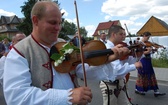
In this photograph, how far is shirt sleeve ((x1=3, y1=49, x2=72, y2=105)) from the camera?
148 cm

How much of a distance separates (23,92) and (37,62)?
26 centimetres

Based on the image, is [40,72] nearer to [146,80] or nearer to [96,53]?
[96,53]

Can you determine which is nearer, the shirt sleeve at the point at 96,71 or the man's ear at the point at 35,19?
the man's ear at the point at 35,19

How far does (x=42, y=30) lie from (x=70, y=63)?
0.35 metres

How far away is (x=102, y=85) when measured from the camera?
3.93m

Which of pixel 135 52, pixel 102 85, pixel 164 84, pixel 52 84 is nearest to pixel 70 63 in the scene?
pixel 52 84

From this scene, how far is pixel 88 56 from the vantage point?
1.92 m

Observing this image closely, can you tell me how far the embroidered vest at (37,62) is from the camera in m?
1.64

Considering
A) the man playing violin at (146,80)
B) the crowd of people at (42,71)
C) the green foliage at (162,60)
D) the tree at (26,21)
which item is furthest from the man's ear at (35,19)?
the tree at (26,21)

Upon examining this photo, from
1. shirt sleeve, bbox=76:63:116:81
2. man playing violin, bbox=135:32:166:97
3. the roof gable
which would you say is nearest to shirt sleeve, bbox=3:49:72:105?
shirt sleeve, bbox=76:63:116:81

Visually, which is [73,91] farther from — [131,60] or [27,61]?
[131,60]

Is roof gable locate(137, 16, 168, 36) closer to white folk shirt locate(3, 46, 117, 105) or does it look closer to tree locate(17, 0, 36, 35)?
tree locate(17, 0, 36, 35)

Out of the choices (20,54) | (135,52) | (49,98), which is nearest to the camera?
(49,98)

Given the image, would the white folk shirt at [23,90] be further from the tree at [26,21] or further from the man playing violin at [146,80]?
the tree at [26,21]
